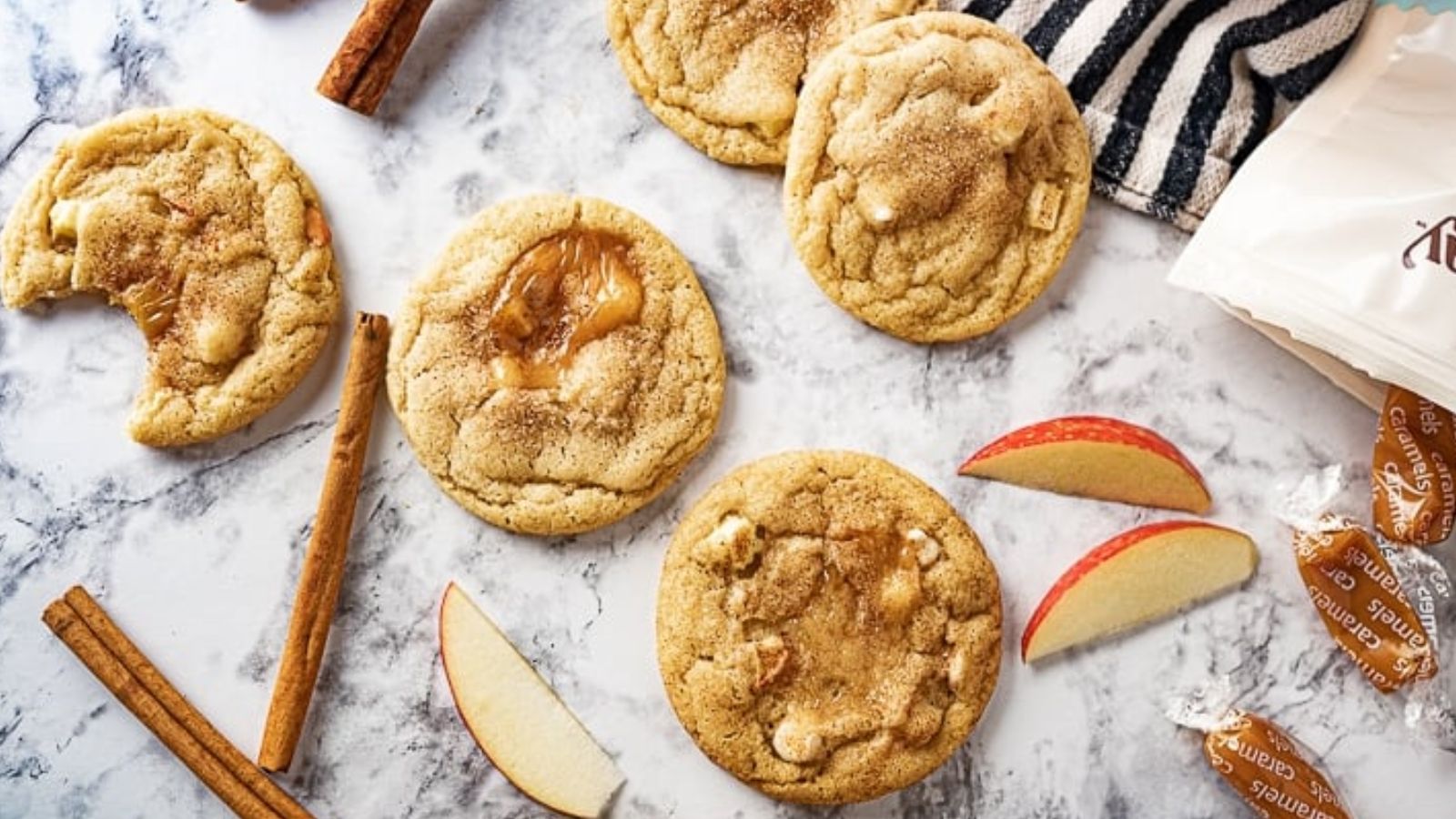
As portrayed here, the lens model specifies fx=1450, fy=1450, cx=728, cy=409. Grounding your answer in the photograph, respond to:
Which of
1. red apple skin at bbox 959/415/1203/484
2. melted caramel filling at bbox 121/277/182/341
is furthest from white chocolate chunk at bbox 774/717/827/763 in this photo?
melted caramel filling at bbox 121/277/182/341

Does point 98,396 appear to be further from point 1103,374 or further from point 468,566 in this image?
point 1103,374

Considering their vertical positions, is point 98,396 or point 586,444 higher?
point 98,396

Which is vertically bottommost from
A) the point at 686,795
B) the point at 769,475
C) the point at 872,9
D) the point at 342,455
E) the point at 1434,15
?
the point at 686,795

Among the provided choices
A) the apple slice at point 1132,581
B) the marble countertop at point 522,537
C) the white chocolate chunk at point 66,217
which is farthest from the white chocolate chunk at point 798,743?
the white chocolate chunk at point 66,217

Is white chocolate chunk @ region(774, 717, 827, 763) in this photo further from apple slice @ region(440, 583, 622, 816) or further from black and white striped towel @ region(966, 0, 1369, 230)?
black and white striped towel @ region(966, 0, 1369, 230)

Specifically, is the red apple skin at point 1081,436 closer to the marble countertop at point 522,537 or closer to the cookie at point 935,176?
the marble countertop at point 522,537

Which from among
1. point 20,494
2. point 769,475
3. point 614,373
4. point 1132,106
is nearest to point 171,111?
point 20,494
